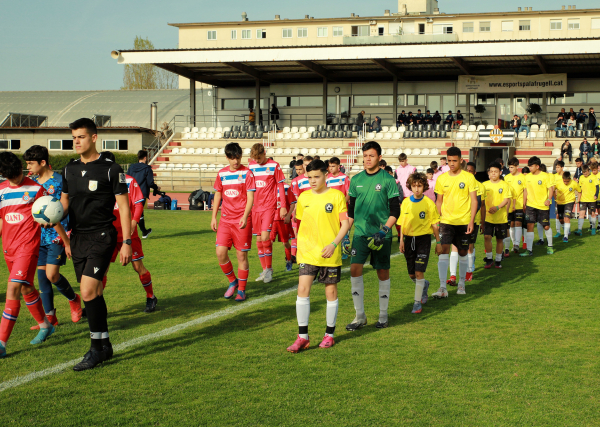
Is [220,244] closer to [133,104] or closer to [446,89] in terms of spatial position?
[446,89]

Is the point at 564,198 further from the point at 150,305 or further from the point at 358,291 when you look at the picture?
the point at 150,305

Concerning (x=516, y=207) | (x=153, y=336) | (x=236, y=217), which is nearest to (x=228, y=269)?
(x=236, y=217)

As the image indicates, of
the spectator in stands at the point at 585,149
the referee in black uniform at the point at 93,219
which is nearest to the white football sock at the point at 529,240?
the referee in black uniform at the point at 93,219

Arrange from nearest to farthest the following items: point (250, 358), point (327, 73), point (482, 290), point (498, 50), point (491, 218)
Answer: point (250, 358)
point (482, 290)
point (491, 218)
point (498, 50)
point (327, 73)

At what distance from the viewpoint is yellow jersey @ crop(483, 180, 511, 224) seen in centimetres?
1034

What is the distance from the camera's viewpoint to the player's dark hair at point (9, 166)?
5.39 metres

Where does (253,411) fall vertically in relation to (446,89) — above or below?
below

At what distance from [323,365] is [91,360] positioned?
6.45ft

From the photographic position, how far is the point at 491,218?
34.1ft

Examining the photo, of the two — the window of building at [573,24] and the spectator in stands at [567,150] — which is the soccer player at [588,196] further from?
the window of building at [573,24]

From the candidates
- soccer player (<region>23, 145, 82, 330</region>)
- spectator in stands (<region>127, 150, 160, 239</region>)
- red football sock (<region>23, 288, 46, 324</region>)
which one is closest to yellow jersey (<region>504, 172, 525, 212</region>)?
spectator in stands (<region>127, 150, 160, 239</region>)

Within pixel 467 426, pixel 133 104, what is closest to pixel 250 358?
pixel 467 426

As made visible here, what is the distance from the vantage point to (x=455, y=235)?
846cm

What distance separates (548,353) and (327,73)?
109ft
